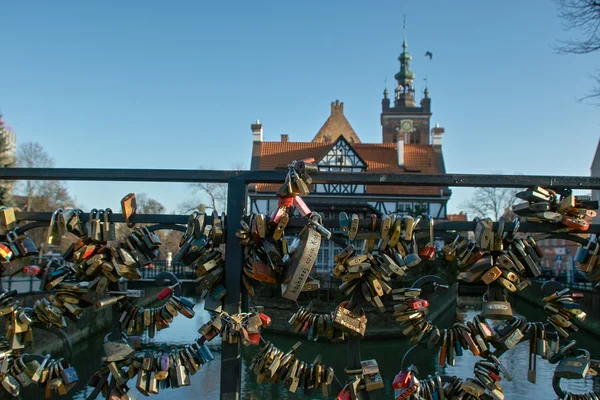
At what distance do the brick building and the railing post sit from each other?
17.0 m

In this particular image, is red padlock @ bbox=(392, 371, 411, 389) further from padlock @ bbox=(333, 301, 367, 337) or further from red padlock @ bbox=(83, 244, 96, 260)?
red padlock @ bbox=(83, 244, 96, 260)

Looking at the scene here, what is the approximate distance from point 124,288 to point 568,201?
8.51 feet

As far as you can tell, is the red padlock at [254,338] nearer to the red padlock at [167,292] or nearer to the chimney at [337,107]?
the red padlock at [167,292]

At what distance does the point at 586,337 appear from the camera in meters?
17.0

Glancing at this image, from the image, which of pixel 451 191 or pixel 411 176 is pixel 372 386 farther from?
pixel 451 191

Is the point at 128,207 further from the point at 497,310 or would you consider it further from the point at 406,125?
the point at 406,125

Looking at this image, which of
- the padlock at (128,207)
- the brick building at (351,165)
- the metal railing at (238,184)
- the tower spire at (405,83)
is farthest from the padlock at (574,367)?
the tower spire at (405,83)

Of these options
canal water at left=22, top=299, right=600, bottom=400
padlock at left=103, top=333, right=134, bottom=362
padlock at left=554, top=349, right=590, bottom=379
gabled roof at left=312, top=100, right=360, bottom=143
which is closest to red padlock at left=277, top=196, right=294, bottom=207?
canal water at left=22, top=299, right=600, bottom=400

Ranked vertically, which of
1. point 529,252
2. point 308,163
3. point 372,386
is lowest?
point 372,386

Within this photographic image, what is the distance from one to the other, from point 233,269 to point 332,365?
27.6 feet

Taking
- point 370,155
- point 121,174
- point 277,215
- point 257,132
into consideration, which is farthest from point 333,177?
point 257,132

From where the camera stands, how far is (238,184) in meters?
3.04

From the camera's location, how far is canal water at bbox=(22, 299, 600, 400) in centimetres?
809

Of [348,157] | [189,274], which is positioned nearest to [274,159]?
[348,157]
